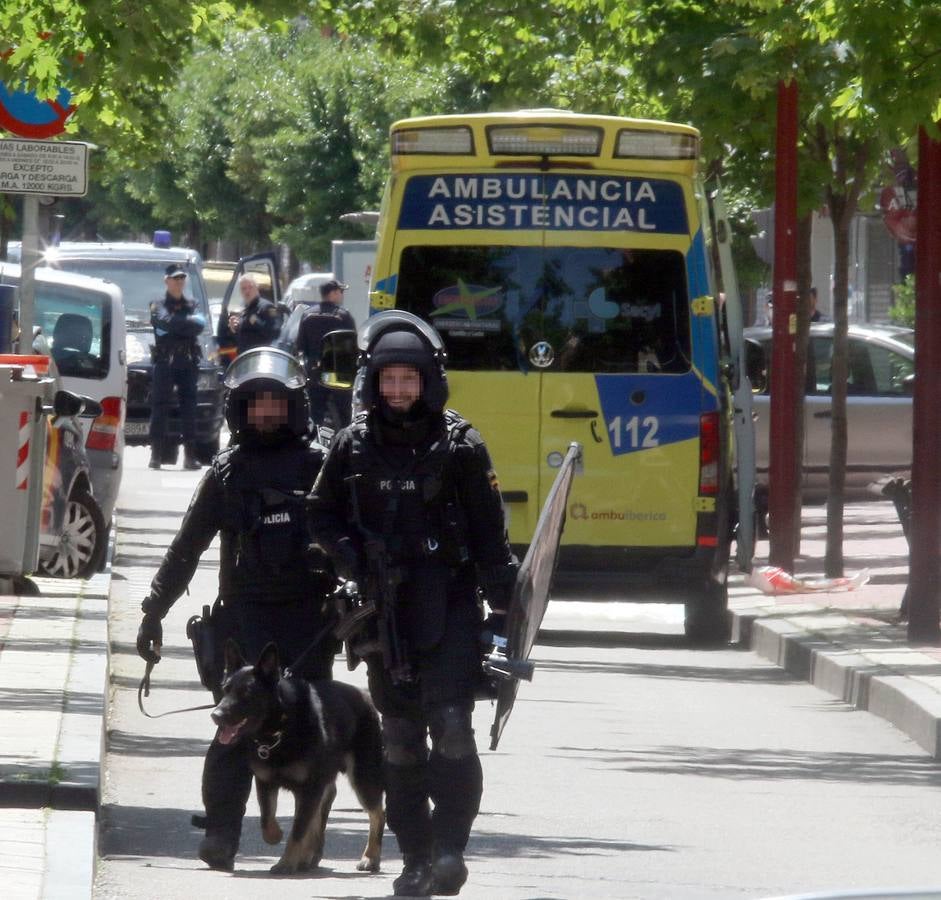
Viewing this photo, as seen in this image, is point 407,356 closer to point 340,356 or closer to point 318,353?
point 340,356

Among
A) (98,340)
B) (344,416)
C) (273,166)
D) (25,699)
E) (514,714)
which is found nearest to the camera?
(25,699)

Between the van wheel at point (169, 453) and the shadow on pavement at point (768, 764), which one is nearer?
the shadow on pavement at point (768, 764)

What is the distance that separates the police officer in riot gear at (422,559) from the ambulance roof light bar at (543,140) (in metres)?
6.33

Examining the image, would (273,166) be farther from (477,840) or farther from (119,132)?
(477,840)

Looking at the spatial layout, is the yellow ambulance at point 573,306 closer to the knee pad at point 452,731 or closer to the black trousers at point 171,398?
the knee pad at point 452,731

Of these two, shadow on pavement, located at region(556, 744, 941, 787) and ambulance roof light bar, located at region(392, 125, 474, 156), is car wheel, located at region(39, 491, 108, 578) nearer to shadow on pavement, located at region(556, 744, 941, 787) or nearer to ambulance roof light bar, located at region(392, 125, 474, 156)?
ambulance roof light bar, located at region(392, 125, 474, 156)

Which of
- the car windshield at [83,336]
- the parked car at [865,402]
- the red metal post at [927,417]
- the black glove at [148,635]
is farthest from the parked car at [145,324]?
the black glove at [148,635]

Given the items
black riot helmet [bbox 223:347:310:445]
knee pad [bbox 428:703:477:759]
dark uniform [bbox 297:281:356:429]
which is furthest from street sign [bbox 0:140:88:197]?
dark uniform [bbox 297:281:356:429]

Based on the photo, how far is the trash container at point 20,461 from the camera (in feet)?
41.5

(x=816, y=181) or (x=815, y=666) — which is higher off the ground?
(x=816, y=181)

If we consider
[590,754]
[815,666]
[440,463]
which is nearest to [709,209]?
[815,666]

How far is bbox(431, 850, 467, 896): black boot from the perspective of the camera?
6492mm

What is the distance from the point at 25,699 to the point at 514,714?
2.56 m

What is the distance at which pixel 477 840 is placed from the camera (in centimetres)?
782
